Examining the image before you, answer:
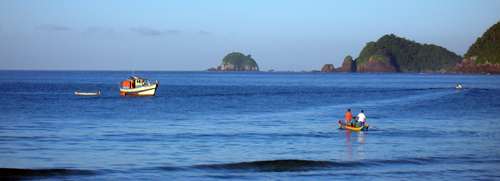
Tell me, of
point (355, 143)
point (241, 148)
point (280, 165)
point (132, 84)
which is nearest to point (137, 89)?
point (132, 84)

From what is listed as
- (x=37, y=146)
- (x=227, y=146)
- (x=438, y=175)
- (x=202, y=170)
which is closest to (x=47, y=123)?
(x=37, y=146)

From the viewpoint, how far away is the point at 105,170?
67.2 ft

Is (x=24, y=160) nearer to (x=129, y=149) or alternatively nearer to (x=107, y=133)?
(x=129, y=149)

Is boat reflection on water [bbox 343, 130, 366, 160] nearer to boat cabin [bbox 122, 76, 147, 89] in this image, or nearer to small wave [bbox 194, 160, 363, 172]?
small wave [bbox 194, 160, 363, 172]

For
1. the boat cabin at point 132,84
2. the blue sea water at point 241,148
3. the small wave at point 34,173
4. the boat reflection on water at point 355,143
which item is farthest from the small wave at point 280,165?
the boat cabin at point 132,84

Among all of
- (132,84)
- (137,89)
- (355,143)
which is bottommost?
(355,143)

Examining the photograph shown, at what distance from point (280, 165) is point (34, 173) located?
10.0m

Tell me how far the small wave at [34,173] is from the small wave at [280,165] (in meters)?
4.84

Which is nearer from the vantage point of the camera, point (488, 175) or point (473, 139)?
point (488, 175)

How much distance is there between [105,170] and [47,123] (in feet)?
60.8

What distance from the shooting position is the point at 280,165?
22.1m

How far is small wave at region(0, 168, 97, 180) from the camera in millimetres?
A: 19703

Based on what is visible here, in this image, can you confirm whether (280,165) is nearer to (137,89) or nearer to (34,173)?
(34,173)

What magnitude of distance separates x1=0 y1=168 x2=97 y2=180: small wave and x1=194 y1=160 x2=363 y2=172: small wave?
15.9ft
